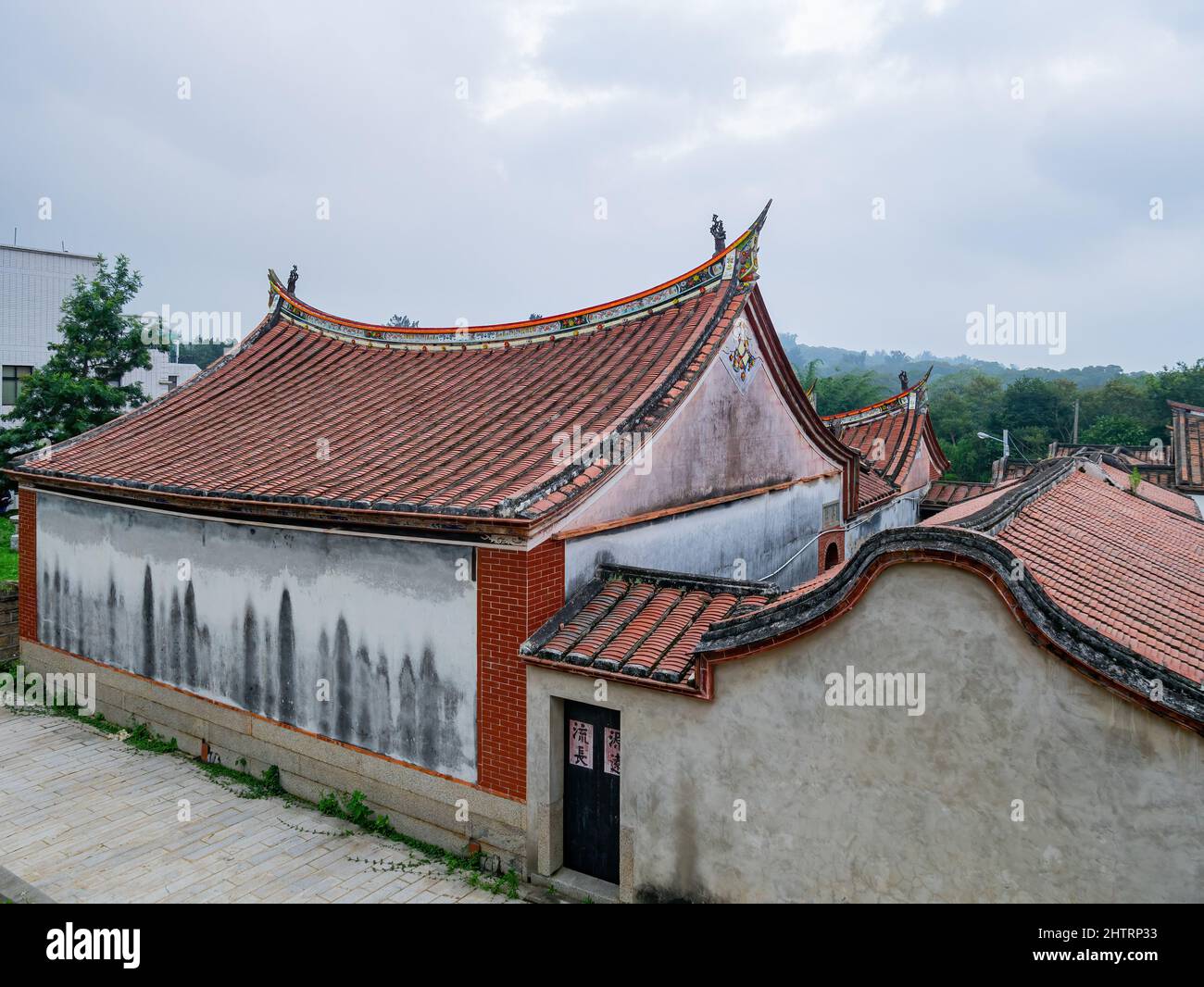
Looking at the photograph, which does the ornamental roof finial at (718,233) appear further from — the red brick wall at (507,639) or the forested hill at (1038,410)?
the forested hill at (1038,410)

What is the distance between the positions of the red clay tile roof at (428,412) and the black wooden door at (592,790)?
1.85 metres

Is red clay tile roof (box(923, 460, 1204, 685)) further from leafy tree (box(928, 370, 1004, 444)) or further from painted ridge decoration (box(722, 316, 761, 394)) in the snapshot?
leafy tree (box(928, 370, 1004, 444))

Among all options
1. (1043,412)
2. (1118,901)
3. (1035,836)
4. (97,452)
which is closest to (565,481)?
(1035,836)

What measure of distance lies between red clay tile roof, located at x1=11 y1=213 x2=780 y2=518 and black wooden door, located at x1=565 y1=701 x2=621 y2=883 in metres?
1.85

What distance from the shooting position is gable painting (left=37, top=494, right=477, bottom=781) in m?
7.55

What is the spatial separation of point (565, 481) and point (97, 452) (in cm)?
776

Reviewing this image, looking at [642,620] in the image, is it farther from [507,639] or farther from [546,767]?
[546,767]

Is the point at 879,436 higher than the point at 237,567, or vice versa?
the point at 879,436

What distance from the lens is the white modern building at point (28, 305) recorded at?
28.6 metres

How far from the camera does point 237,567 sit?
9.19 metres

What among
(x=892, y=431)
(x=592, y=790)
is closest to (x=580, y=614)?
(x=592, y=790)

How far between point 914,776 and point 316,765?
604 centimetres

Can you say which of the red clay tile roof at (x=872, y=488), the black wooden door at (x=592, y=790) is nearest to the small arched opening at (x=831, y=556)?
the red clay tile roof at (x=872, y=488)
